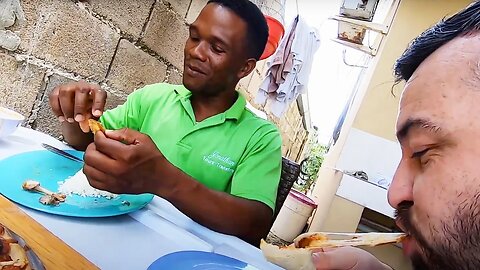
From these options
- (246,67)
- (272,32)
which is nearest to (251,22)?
(246,67)

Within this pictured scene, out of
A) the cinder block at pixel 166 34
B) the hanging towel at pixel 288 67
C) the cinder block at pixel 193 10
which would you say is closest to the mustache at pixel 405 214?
the cinder block at pixel 166 34

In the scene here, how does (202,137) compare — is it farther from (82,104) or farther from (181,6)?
(181,6)

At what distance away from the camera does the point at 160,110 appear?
46.2 inches

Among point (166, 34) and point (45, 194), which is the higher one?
point (166, 34)

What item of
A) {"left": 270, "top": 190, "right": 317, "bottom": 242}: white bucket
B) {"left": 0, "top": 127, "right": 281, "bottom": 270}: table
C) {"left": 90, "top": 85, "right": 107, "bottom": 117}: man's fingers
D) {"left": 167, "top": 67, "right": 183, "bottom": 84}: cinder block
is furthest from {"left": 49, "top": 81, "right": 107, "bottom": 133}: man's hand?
{"left": 270, "top": 190, "right": 317, "bottom": 242}: white bucket

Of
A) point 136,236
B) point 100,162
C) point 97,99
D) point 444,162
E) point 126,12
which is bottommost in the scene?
point 136,236

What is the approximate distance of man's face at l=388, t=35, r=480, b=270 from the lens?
21.1 inches

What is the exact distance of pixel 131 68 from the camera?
1440mm

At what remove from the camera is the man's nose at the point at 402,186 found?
0.60 metres

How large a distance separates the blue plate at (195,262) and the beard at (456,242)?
30 centimetres

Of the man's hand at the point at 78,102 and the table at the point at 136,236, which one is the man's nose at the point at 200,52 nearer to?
the man's hand at the point at 78,102

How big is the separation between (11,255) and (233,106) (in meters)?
0.83

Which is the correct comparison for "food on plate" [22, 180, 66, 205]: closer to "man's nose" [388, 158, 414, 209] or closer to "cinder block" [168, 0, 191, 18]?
"man's nose" [388, 158, 414, 209]

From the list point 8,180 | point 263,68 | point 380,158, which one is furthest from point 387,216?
point 8,180
